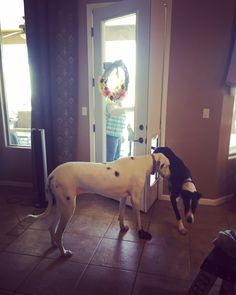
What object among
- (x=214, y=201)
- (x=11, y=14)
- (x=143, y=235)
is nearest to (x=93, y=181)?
(x=143, y=235)

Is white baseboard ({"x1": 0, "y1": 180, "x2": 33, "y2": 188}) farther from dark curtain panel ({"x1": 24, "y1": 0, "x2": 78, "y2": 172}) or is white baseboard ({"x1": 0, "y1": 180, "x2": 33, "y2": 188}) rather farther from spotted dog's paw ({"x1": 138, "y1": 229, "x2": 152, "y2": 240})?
spotted dog's paw ({"x1": 138, "y1": 229, "x2": 152, "y2": 240})

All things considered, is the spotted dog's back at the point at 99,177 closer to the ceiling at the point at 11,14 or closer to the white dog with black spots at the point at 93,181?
the white dog with black spots at the point at 93,181

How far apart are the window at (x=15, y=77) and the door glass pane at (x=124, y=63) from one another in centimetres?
123

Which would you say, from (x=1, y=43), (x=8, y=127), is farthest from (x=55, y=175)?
(x=1, y=43)

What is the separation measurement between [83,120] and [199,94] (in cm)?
150

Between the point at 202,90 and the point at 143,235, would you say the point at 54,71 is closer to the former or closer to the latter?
the point at 202,90

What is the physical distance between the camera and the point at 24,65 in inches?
137

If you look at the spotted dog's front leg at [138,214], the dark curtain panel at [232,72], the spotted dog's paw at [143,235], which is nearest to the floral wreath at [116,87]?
the dark curtain panel at [232,72]

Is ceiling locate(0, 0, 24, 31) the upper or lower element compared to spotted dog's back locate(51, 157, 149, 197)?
upper

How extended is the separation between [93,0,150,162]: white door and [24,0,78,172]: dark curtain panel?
304mm

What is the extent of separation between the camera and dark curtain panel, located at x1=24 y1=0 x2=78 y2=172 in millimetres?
2949

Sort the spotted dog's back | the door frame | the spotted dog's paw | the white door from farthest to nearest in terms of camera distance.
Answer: the door frame < the white door < the spotted dog's paw < the spotted dog's back

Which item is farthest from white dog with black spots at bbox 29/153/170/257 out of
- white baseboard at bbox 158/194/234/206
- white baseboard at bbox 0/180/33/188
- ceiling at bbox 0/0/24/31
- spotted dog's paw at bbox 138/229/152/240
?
ceiling at bbox 0/0/24/31

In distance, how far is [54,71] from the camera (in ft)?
10.3
